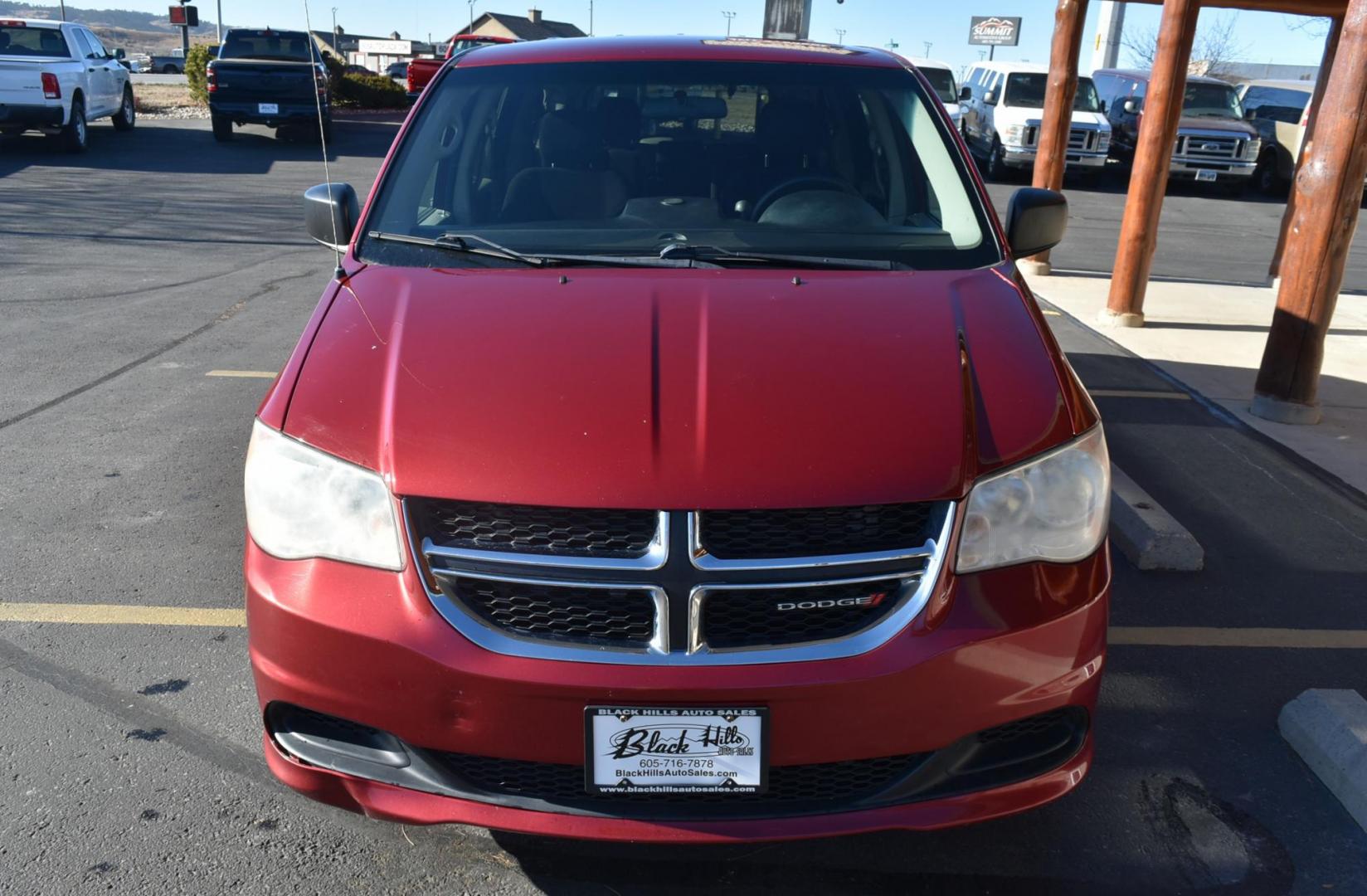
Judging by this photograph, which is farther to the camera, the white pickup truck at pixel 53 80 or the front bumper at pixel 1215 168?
the front bumper at pixel 1215 168

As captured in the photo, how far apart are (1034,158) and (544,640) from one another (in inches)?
733

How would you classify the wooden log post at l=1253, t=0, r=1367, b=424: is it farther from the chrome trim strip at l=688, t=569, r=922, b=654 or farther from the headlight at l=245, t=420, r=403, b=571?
the headlight at l=245, t=420, r=403, b=571

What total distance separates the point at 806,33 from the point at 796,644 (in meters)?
16.3

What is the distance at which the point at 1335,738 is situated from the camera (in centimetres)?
310

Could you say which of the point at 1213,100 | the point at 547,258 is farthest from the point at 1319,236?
the point at 1213,100

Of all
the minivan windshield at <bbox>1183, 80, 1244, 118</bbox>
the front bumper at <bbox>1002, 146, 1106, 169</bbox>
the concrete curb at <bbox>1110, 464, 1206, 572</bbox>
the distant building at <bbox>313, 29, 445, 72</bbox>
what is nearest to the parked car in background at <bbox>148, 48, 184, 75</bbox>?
the distant building at <bbox>313, 29, 445, 72</bbox>

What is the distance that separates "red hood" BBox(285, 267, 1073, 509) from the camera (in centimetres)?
Answer: 229

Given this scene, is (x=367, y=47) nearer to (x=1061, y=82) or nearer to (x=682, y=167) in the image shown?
(x=1061, y=82)

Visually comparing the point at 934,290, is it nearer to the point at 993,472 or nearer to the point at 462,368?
the point at 993,472

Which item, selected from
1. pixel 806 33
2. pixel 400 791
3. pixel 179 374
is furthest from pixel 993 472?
pixel 806 33

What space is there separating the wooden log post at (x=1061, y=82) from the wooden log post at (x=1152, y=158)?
82.9 inches

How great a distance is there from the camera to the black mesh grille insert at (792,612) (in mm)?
2264

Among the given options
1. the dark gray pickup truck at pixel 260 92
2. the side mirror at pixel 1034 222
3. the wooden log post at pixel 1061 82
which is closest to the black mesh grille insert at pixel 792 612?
the side mirror at pixel 1034 222

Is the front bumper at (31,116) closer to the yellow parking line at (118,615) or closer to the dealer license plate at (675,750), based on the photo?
the yellow parking line at (118,615)
